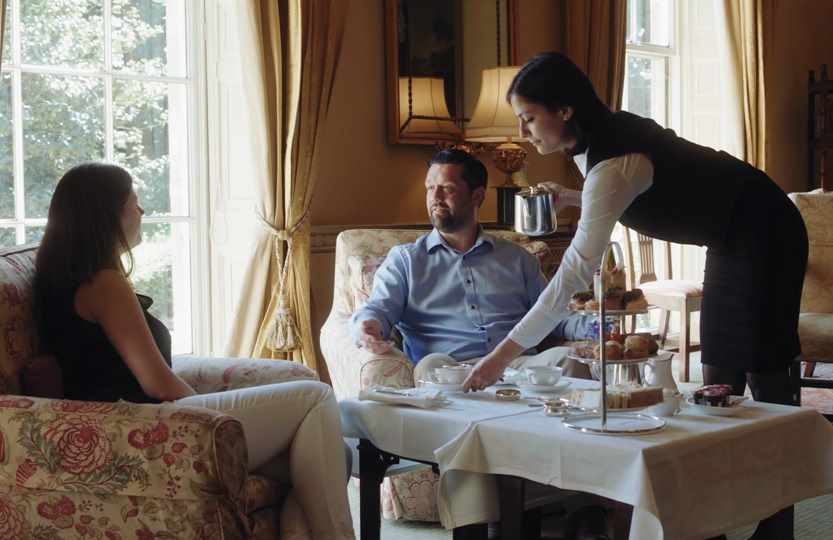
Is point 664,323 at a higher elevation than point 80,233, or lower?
lower

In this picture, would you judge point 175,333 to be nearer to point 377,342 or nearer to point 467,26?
point 377,342

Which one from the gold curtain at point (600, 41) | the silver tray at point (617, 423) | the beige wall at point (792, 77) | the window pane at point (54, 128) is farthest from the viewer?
the beige wall at point (792, 77)

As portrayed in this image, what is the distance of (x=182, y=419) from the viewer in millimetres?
2020

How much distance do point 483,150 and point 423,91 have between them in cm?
44

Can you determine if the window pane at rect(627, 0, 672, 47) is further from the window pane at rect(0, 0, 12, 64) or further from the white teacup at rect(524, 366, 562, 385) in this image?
the white teacup at rect(524, 366, 562, 385)

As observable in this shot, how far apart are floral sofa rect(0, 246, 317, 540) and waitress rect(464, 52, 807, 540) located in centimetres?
76

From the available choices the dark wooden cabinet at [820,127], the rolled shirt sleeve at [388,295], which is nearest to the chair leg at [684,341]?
the dark wooden cabinet at [820,127]

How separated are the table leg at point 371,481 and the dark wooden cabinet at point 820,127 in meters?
5.34

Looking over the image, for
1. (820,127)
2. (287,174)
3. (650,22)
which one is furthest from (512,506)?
(820,127)

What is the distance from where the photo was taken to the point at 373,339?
10.1 ft

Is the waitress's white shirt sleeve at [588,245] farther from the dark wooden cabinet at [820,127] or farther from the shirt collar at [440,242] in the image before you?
the dark wooden cabinet at [820,127]

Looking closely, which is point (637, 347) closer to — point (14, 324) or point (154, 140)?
point (14, 324)

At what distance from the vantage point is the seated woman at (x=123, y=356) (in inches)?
93.0

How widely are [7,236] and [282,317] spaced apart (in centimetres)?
103
